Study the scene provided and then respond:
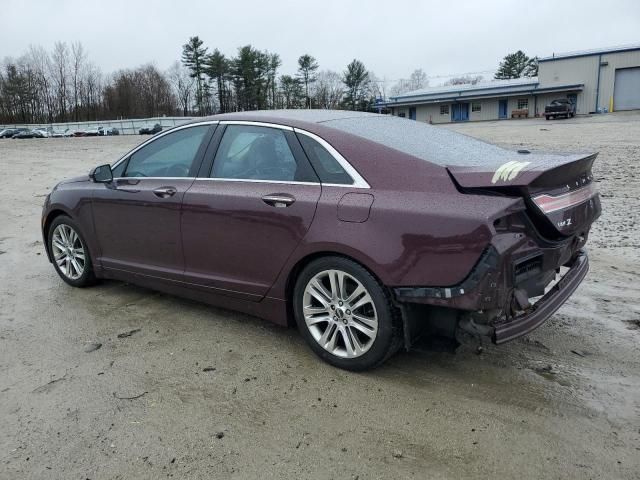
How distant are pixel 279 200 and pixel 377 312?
101cm

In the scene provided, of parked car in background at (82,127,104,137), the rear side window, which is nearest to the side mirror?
the rear side window

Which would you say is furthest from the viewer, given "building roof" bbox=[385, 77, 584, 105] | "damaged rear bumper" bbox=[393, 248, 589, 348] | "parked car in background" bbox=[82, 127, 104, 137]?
"parked car in background" bbox=[82, 127, 104, 137]

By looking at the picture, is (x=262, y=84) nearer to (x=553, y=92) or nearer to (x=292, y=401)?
(x=553, y=92)

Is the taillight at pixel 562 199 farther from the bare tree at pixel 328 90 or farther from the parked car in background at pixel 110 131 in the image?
the bare tree at pixel 328 90

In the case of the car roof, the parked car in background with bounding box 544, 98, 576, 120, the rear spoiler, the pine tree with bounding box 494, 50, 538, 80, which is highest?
the pine tree with bounding box 494, 50, 538, 80

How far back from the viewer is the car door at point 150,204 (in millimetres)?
4344

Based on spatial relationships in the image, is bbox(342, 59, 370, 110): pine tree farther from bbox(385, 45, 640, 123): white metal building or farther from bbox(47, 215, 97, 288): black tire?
bbox(47, 215, 97, 288): black tire

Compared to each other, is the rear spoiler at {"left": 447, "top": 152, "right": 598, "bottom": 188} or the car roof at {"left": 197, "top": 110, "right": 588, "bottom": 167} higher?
the car roof at {"left": 197, "top": 110, "right": 588, "bottom": 167}

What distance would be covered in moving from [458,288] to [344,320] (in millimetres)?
830

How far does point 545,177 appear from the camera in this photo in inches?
121

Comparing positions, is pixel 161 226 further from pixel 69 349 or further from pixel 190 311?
pixel 69 349

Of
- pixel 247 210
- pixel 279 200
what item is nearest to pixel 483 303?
pixel 279 200

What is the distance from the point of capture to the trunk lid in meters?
2.99

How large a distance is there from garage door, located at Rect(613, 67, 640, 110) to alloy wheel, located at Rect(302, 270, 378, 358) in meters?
59.0
